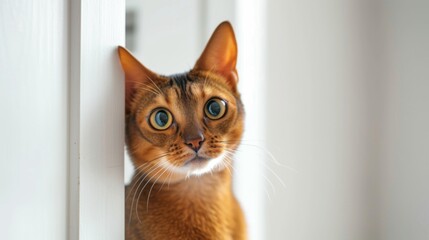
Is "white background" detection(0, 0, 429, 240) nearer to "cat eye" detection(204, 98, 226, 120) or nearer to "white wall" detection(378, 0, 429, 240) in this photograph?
"white wall" detection(378, 0, 429, 240)

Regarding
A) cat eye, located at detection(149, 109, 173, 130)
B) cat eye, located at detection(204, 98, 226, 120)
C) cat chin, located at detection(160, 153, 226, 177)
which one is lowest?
cat chin, located at detection(160, 153, 226, 177)

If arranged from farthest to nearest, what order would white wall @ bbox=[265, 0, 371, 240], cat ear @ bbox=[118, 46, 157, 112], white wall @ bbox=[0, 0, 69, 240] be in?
white wall @ bbox=[265, 0, 371, 240] < cat ear @ bbox=[118, 46, 157, 112] < white wall @ bbox=[0, 0, 69, 240]

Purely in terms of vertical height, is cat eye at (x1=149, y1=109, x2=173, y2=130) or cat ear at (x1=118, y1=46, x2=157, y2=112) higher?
cat ear at (x1=118, y1=46, x2=157, y2=112)

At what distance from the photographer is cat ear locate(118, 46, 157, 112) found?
1.61ft

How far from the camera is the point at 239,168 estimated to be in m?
0.90

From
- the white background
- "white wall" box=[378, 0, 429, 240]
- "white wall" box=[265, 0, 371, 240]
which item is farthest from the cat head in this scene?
"white wall" box=[378, 0, 429, 240]

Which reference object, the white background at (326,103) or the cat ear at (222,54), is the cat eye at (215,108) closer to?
the cat ear at (222,54)

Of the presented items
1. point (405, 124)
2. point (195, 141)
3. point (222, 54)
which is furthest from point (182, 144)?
point (405, 124)

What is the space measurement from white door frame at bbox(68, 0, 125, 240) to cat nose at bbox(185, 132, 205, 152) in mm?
86

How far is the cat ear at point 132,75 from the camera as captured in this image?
0.49 m

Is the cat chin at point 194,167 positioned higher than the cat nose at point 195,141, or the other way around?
the cat nose at point 195,141

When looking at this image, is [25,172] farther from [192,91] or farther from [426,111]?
[426,111]

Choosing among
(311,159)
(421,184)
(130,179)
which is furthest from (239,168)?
(421,184)

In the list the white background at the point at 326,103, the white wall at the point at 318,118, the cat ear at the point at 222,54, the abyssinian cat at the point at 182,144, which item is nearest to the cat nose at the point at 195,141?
the abyssinian cat at the point at 182,144
